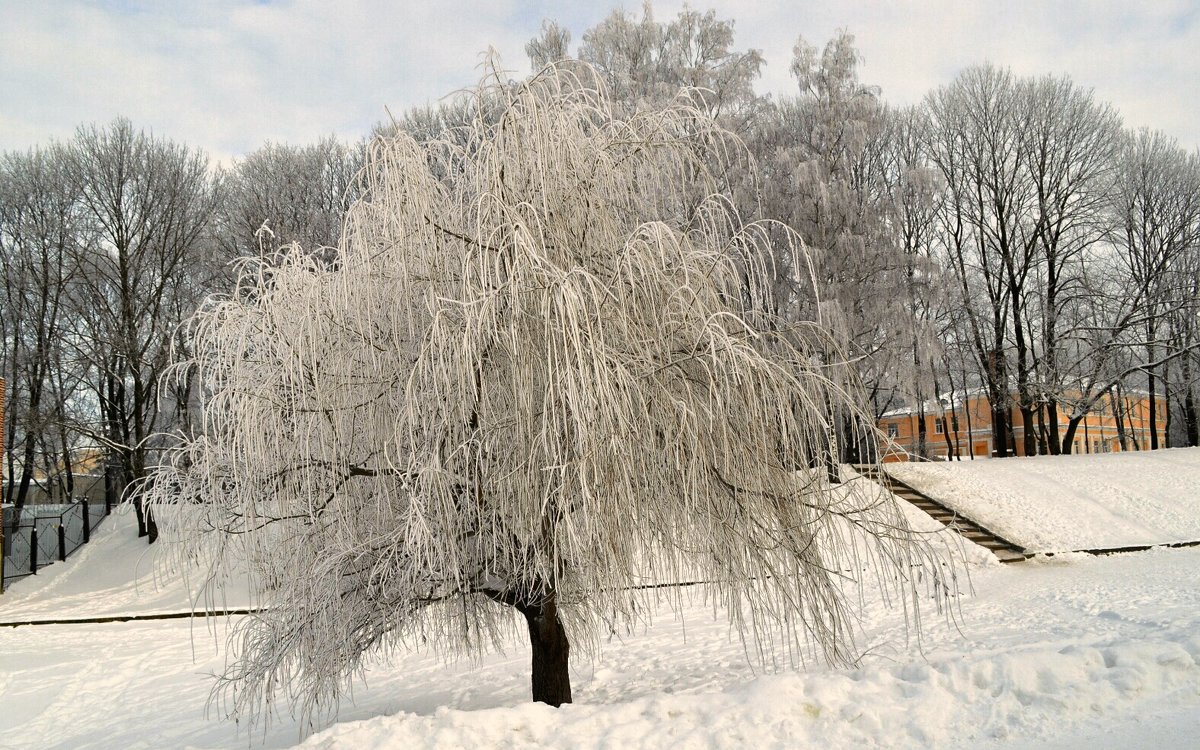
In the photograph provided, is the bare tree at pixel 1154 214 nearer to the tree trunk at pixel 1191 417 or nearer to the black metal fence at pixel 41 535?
the tree trunk at pixel 1191 417

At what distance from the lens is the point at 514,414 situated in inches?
187

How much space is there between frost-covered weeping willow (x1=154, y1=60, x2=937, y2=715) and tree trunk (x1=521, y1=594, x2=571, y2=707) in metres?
0.12

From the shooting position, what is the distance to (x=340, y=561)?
5.05 meters

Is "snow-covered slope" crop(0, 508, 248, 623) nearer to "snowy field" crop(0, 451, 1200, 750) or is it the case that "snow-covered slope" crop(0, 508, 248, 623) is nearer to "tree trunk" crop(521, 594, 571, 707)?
"snowy field" crop(0, 451, 1200, 750)

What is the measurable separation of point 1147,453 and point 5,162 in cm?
3058

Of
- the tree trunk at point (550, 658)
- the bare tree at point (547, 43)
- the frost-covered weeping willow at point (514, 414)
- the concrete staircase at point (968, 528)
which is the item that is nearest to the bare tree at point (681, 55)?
the bare tree at point (547, 43)

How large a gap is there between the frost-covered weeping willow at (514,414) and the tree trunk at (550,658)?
0.12m

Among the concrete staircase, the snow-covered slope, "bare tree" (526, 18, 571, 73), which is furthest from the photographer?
"bare tree" (526, 18, 571, 73)

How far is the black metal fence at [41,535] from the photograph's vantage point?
17.8 meters

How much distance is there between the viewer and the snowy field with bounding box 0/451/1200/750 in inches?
162

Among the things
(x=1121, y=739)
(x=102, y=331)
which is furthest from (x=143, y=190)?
(x=1121, y=739)

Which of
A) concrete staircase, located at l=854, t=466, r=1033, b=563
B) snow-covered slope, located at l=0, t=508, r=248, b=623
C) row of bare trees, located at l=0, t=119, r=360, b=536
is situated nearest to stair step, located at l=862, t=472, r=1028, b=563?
concrete staircase, located at l=854, t=466, r=1033, b=563

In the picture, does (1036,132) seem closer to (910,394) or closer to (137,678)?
(910,394)

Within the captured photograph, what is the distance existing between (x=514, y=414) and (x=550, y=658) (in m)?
2.10
